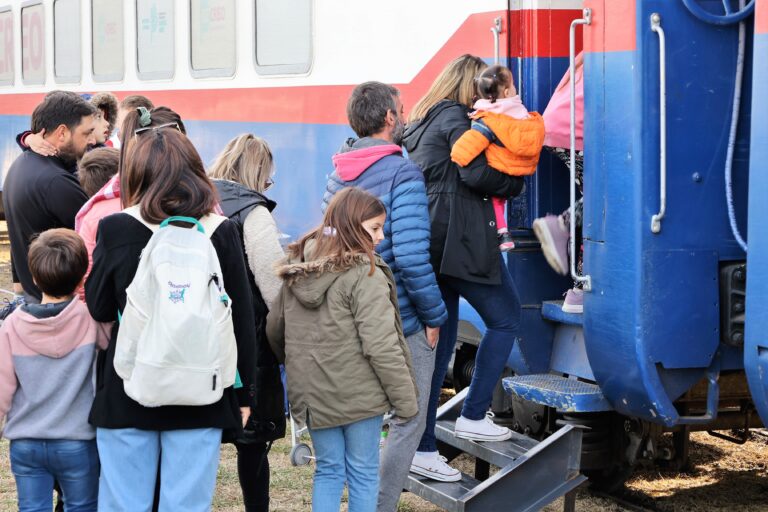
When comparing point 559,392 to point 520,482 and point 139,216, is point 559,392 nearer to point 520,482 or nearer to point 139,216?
point 520,482

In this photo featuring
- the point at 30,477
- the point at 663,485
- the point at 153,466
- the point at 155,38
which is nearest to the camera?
the point at 153,466

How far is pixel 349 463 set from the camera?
176 inches

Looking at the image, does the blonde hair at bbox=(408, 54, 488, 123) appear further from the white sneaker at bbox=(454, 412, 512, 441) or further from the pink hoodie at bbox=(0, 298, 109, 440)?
the pink hoodie at bbox=(0, 298, 109, 440)

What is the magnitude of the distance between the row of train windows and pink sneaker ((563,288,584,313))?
2598mm

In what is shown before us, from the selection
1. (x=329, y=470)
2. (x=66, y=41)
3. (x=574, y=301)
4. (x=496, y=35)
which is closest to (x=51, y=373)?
(x=329, y=470)

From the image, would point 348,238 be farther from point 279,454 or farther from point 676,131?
point 279,454

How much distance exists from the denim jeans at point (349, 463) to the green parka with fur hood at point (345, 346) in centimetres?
10

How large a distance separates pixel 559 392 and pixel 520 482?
0.42 m

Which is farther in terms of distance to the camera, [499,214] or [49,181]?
[499,214]

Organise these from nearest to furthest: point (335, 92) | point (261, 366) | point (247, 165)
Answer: point (261, 366)
point (247, 165)
point (335, 92)

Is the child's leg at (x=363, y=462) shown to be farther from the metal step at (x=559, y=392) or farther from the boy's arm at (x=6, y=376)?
the boy's arm at (x=6, y=376)

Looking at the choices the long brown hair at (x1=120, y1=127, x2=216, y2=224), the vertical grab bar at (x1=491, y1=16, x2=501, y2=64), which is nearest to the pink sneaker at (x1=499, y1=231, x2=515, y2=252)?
the vertical grab bar at (x1=491, y1=16, x2=501, y2=64)

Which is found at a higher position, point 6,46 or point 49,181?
point 6,46

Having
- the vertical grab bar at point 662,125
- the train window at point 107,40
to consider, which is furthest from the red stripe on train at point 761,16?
the train window at point 107,40
